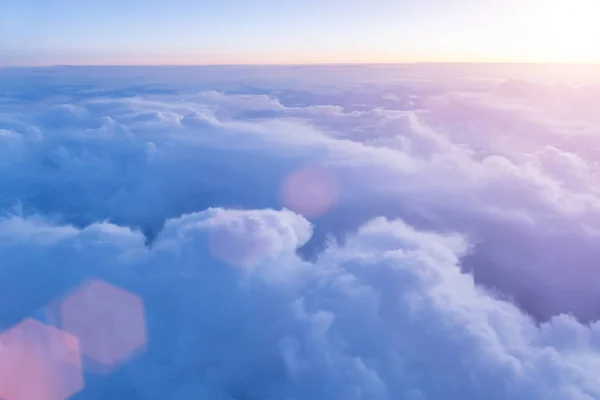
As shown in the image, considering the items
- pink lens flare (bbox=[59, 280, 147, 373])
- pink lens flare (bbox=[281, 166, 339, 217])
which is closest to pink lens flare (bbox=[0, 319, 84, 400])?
pink lens flare (bbox=[59, 280, 147, 373])

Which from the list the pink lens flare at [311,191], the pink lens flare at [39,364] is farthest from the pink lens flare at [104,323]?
the pink lens flare at [311,191]

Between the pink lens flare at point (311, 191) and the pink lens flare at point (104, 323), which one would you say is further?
the pink lens flare at point (311, 191)

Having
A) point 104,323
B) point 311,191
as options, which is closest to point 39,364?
point 104,323

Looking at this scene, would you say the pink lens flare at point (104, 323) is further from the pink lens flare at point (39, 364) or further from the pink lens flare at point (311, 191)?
the pink lens flare at point (311, 191)

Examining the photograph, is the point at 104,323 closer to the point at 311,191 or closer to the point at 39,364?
the point at 39,364

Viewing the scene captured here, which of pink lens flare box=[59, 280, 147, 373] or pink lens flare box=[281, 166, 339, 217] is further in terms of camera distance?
pink lens flare box=[281, 166, 339, 217]

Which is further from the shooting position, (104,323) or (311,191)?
(311,191)

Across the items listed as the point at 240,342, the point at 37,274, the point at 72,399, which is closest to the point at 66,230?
the point at 37,274

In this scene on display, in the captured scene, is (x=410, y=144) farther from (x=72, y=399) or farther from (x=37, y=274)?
(x=72, y=399)

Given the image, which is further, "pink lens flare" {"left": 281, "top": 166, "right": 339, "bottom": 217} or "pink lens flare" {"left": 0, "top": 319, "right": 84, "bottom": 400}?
"pink lens flare" {"left": 281, "top": 166, "right": 339, "bottom": 217}

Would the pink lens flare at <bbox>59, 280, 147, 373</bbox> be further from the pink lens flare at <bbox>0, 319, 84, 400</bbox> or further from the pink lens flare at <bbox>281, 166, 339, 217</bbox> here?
the pink lens flare at <bbox>281, 166, 339, 217</bbox>

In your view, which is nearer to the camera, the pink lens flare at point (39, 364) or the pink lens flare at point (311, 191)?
the pink lens flare at point (39, 364)
